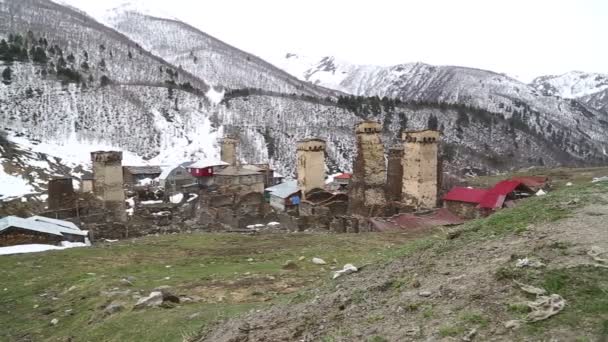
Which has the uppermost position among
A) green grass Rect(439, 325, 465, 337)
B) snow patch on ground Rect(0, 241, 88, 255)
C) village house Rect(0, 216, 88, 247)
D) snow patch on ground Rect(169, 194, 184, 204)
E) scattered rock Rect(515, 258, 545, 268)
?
scattered rock Rect(515, 258, 545, 268)

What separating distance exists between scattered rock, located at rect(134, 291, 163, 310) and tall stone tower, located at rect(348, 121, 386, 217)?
22799mm

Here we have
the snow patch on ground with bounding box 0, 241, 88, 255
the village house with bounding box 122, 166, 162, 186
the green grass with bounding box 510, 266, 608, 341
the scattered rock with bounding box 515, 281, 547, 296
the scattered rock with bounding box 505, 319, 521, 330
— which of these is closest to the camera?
the green grass with bounding box 510, 266, 608, 341

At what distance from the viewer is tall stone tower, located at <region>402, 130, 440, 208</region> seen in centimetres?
3197

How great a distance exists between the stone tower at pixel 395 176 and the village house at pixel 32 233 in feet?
66.0

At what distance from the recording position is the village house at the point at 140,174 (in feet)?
212

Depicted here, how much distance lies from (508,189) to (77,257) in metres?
28.1

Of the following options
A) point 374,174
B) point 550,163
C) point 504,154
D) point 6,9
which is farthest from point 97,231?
point 6,9

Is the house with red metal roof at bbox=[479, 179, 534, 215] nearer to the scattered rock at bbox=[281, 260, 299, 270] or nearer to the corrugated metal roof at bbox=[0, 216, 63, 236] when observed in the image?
the scattered rock at bbox=[281, 260, 299, 270]

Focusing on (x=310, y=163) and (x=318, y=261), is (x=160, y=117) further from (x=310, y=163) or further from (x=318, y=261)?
(x=318, y=261)

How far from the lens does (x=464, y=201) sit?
34469 millimetres

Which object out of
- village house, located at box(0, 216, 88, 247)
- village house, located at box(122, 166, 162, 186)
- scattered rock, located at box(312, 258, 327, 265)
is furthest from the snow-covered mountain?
scattered rock, located at box(312, 258, 327, 265)

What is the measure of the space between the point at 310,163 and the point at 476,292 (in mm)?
36465

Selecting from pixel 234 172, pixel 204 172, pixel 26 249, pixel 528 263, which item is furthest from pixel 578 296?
pixel 204 172

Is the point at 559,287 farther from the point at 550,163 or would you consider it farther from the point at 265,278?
the point at 550,163
